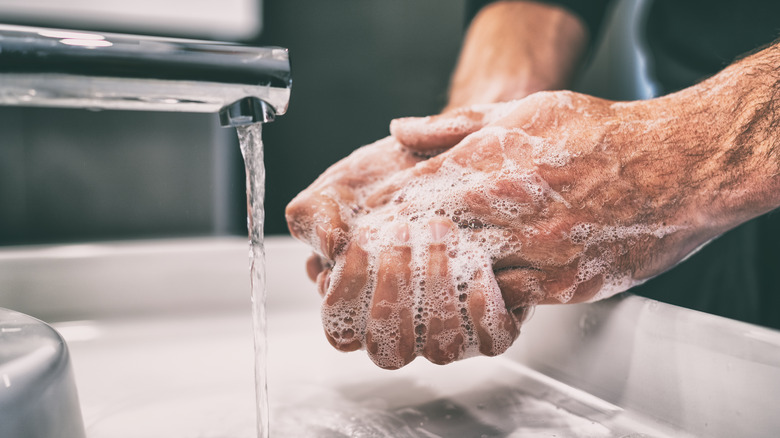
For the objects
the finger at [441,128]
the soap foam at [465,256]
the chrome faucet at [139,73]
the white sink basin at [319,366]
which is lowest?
the white sink basin at [319,366]

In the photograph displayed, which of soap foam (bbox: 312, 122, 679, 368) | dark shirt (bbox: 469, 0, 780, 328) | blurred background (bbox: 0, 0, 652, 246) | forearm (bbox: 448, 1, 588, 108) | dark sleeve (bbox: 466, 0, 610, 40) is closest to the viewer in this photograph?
soap foam (bbox: 312, 122, 679, 368)

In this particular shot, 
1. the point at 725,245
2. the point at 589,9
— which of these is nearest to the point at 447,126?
the point at 725,245

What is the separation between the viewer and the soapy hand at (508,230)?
0.39m

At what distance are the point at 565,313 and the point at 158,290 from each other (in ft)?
1.58

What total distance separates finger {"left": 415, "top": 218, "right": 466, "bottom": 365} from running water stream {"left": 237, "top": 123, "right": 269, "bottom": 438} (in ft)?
0.42

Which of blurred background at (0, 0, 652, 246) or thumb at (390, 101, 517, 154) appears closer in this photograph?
thumb at (390, 101, 517, 154)

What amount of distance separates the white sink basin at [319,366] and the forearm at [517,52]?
41cm

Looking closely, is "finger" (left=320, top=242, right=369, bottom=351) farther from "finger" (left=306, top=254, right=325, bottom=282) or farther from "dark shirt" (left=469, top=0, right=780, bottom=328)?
"dark shirt" (left=469, top=0, right=780, bottom=328)

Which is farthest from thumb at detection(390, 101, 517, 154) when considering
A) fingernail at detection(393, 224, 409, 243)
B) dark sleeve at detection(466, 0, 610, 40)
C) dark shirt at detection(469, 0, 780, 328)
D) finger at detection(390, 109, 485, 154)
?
Answer: dark sleeve at detection(466, 0, 610, 40)

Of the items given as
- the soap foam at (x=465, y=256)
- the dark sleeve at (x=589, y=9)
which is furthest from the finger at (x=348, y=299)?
the dark sleeve at (x=589, y=9)

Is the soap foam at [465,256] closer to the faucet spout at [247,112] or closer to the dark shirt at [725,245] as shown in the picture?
the faucet spout at [247,112]

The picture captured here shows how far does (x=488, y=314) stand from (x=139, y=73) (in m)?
0.27

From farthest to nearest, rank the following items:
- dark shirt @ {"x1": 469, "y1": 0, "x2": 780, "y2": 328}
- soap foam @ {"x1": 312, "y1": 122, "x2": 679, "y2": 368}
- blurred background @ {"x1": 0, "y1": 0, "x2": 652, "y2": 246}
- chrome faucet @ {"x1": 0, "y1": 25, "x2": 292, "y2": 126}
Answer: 1. blurred background @ {"x1": 0, "y1": 0, "x2": 652, "y2": 246}
2. dark shirt @ {"x1": 469, "y1": 0, "x2": 780, "y2": 328}
3. soap foam @ {"x1": 312, "y1": 122, "x2": 679, "y2": 368}
4. chrome faucet @ {"x1": 0, "y1": 25, "x2": 292, "y2": 126}

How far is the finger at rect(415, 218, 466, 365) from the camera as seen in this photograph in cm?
39
